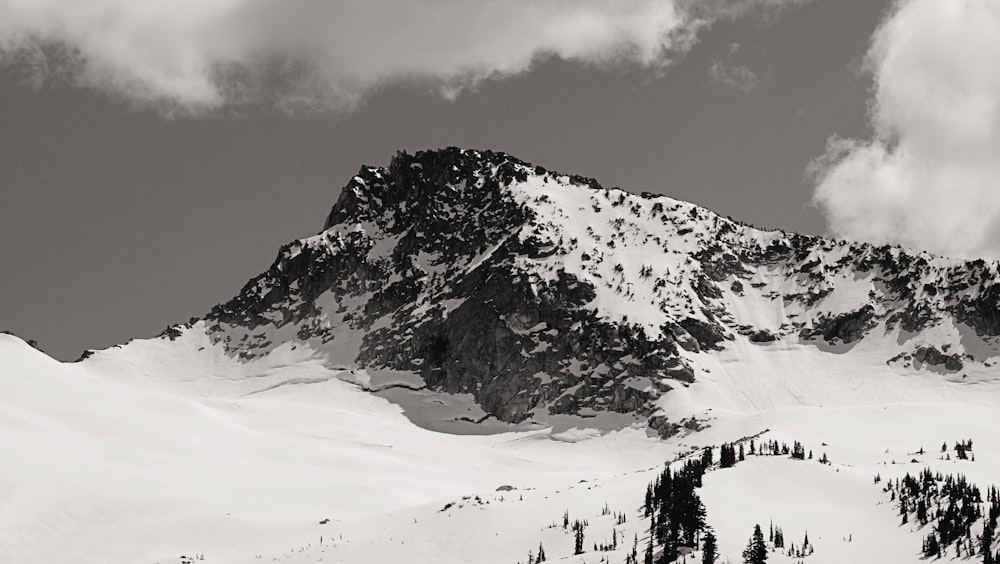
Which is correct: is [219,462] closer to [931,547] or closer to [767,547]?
[767,547]

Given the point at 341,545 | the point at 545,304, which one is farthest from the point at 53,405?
the point at 545,304

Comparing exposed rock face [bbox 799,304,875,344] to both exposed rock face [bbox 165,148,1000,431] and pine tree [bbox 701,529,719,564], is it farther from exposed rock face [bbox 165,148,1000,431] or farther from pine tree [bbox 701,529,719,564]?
pine tree [bbox 701,529,719,564]

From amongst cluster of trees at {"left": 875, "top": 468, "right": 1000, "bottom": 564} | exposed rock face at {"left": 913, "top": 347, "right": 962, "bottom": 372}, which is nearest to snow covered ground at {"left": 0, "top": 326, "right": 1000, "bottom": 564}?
cluster of trees at {"left": 875, "top": 468, "right": 1000, "bottom": 564}

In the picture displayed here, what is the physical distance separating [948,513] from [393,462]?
77.2 meters

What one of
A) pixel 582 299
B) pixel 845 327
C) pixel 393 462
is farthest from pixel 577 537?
pixel 845 327

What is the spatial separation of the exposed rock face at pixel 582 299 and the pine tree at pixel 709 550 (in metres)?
96.5

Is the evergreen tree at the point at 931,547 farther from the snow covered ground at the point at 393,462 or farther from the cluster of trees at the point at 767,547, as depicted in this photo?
the cluster of trees at the point at 767,547

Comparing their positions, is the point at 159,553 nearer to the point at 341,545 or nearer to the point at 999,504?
the point at 341,545

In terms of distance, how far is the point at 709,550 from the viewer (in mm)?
38781

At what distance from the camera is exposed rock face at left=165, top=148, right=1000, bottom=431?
505 ft

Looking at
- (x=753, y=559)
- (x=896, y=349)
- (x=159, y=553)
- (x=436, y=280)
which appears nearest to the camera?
(x=753, y=559)

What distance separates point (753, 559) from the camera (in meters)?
37.4

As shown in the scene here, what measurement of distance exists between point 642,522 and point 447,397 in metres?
112

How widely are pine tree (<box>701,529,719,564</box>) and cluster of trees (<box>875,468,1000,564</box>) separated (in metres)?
8.93
